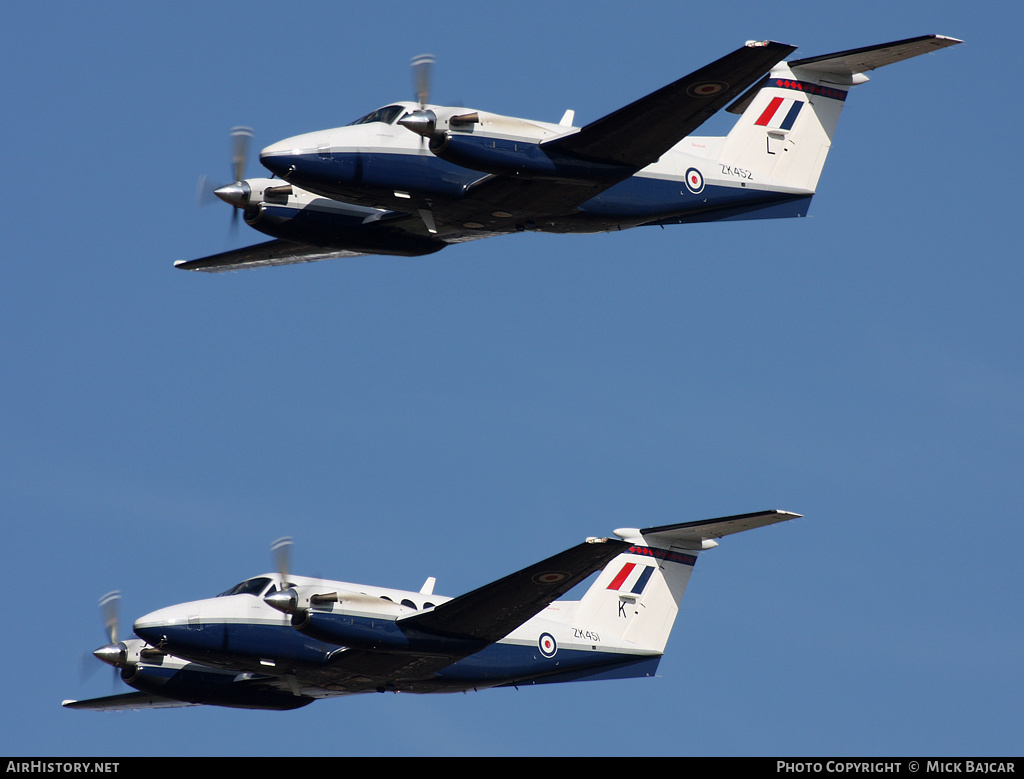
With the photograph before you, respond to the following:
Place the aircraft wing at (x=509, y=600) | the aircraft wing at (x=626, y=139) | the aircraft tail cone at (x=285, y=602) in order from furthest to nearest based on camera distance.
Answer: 1. the aircraft tail cone at (x=285, y=602)
2. the aircraft wing at (x=626, y=139)
3. the aircraft wing at (x=509, y=600)

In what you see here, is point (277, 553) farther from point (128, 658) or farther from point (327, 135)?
point (327, 135)

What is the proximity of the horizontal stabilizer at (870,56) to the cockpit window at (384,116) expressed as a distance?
39.3ft

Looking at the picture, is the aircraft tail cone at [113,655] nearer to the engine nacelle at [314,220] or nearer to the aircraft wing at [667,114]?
the engine nacelle at [314,220]

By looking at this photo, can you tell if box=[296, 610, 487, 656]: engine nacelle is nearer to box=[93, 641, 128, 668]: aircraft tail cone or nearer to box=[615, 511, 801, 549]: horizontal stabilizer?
box=[615, 511, 801, 549]: horizontal stabilizer

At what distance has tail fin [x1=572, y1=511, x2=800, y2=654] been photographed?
117 feet

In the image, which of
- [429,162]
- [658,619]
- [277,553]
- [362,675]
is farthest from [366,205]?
[658,619]

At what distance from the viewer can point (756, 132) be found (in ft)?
121

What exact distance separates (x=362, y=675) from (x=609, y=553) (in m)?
7.90

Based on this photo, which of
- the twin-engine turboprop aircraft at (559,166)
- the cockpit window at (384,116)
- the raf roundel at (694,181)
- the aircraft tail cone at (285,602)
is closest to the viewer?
the twin-engine turboprop aircraft at (559,166)

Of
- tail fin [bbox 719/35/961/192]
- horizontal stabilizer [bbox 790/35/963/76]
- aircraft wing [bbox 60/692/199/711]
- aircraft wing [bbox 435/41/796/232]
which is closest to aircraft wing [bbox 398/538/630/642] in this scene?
aircraft wing [bbox 435/41/796/232]

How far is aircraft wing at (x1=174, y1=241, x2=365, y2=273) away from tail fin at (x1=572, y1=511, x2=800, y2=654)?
10.7 metres

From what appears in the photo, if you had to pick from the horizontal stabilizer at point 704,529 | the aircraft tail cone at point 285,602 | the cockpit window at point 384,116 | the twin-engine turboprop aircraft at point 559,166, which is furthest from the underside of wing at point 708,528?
the cockpit window at point 384,116

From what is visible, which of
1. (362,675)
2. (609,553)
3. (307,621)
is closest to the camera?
(609,553)

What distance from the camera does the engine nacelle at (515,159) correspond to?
97.9 ft
